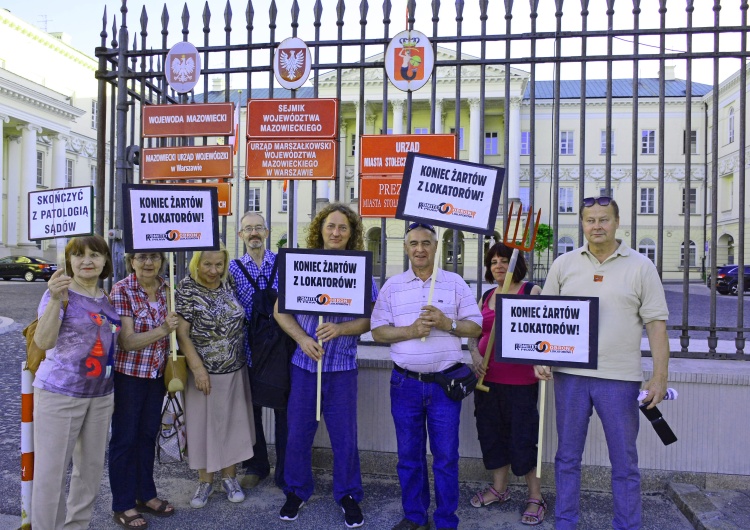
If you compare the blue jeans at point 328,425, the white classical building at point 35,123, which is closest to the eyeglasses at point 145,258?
the blue jeans at point 328,425

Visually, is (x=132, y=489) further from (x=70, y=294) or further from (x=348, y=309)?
(x=348, y=309)

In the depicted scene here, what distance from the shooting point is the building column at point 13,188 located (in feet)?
121

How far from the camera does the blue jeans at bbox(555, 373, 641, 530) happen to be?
3.52 meters

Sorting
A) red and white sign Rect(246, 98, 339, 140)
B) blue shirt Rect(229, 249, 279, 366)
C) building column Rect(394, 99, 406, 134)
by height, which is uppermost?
building column Rect(394, 99, 406, 134)

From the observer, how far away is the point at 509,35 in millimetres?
4836

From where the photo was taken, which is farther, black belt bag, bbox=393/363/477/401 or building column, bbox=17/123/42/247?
building column, bbox=17/123/42/247

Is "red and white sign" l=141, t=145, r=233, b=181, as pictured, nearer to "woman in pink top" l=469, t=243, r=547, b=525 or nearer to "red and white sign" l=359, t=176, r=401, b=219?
"red and white sign" l=359, t=176, r=401, b=219

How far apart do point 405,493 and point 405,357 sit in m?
0.89

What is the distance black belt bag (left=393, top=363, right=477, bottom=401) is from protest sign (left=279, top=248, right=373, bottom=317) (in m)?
0.53

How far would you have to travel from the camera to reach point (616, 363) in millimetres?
3500

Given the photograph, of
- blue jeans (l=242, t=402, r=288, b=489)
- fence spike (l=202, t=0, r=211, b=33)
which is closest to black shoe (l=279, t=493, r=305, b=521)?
blue jeans (l=242, t=402, r=288, b=489)

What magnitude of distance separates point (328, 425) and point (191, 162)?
8.73ft

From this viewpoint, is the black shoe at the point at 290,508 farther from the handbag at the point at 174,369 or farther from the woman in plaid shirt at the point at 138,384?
the handbag at the point at 174,369

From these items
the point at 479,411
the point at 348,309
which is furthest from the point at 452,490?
the point at 348,309
